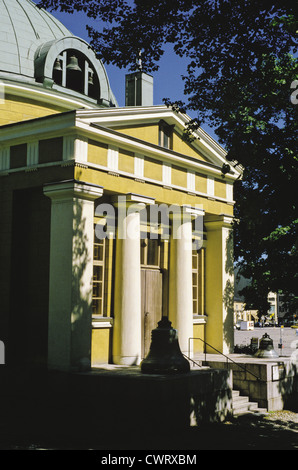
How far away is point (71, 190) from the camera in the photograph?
46.6 feet

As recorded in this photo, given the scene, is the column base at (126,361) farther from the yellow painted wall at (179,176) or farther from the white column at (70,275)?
the yellow painted wall at (179,176)

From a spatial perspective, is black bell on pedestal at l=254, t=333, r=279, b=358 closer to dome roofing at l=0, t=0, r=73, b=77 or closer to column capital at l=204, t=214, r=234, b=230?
column capital at l=204, t=214, r=234, b=230

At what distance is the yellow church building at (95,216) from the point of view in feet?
47.3

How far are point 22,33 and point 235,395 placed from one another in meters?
14.0

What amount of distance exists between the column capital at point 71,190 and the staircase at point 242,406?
6.61 metres

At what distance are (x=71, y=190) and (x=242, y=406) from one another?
23.8 ft

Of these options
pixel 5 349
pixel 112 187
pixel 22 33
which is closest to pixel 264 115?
pixel 112 187

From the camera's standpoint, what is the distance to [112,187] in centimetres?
1547

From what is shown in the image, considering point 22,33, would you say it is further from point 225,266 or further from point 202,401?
point 202,401

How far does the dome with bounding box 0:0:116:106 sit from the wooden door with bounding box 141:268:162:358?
6.83 metres

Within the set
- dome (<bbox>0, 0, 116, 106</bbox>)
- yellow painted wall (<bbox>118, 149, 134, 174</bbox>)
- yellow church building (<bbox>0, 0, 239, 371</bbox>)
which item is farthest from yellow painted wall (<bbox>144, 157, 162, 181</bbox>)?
dome (<bbox>0, 0, 116, 106</bbox>)

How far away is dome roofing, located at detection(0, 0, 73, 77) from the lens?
19.2 m

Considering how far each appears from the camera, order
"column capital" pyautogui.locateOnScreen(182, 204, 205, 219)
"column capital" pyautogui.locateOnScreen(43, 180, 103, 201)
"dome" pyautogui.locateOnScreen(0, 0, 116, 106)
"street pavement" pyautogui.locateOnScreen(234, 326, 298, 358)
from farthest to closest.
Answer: "street pavement" pyautogui.locateOnScreen(234, 326, 298, 358), "dome" pyautogui.locateOnScreen(0, 0, 116, 106), "column capital" pyautogui.locateOnScreen(182, 204, 205, 219), "column capital" pyautogui.locateOnScreen(43, 180, 103, 201)

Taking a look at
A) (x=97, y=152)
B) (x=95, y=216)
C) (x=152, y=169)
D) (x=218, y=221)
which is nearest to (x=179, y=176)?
(x=152, y=169)
